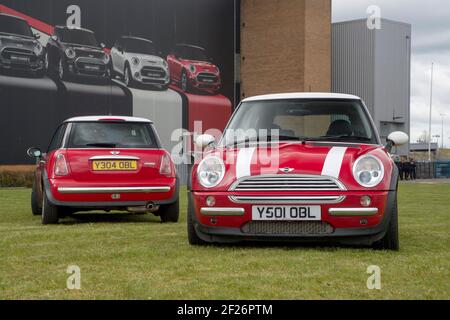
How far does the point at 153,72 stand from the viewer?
37.9 metres

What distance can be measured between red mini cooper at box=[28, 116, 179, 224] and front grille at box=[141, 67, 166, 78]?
2860cm

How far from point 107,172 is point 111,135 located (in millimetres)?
546

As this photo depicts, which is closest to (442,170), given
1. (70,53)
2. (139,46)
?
(139,46)

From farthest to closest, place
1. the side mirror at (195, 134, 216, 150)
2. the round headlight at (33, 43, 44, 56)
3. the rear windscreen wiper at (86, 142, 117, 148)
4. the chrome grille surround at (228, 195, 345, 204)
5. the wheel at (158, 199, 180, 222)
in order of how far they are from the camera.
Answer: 1. the round headlight at (33, 43, 44, 56)
2. the wheel at (158, 199, 180, 222)
3. the rear windscreen wiper at (86, 142, 117, 148)
4. the side mirror at (195, 134, 216, 150)
5. the chrome grille surround at (228, 195, 345, 204)

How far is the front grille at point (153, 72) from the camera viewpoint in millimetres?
37438

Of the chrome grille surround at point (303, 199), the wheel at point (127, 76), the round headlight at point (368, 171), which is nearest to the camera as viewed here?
the chrome grille surround at point (303, 199)

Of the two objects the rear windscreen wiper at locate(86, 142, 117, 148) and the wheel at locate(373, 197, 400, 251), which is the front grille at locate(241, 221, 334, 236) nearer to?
the wheel at locate(373, 197, 400, 251)

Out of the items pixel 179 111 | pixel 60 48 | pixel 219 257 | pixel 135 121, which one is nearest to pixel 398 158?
pixel 179 111

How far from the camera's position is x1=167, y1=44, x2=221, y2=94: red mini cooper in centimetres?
3972

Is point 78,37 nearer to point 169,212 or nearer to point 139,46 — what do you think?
point 139,46

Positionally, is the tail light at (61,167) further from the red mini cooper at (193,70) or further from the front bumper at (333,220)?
the red mini cooper at (193,70)

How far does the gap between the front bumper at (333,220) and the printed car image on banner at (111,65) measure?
2839cm

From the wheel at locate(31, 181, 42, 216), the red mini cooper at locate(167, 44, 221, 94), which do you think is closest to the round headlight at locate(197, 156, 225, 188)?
the wheel at locate(31, 181, 42, 216)

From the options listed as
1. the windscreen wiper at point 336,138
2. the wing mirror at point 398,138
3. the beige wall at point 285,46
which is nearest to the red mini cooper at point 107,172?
the windscreen wiper at point 336,138
